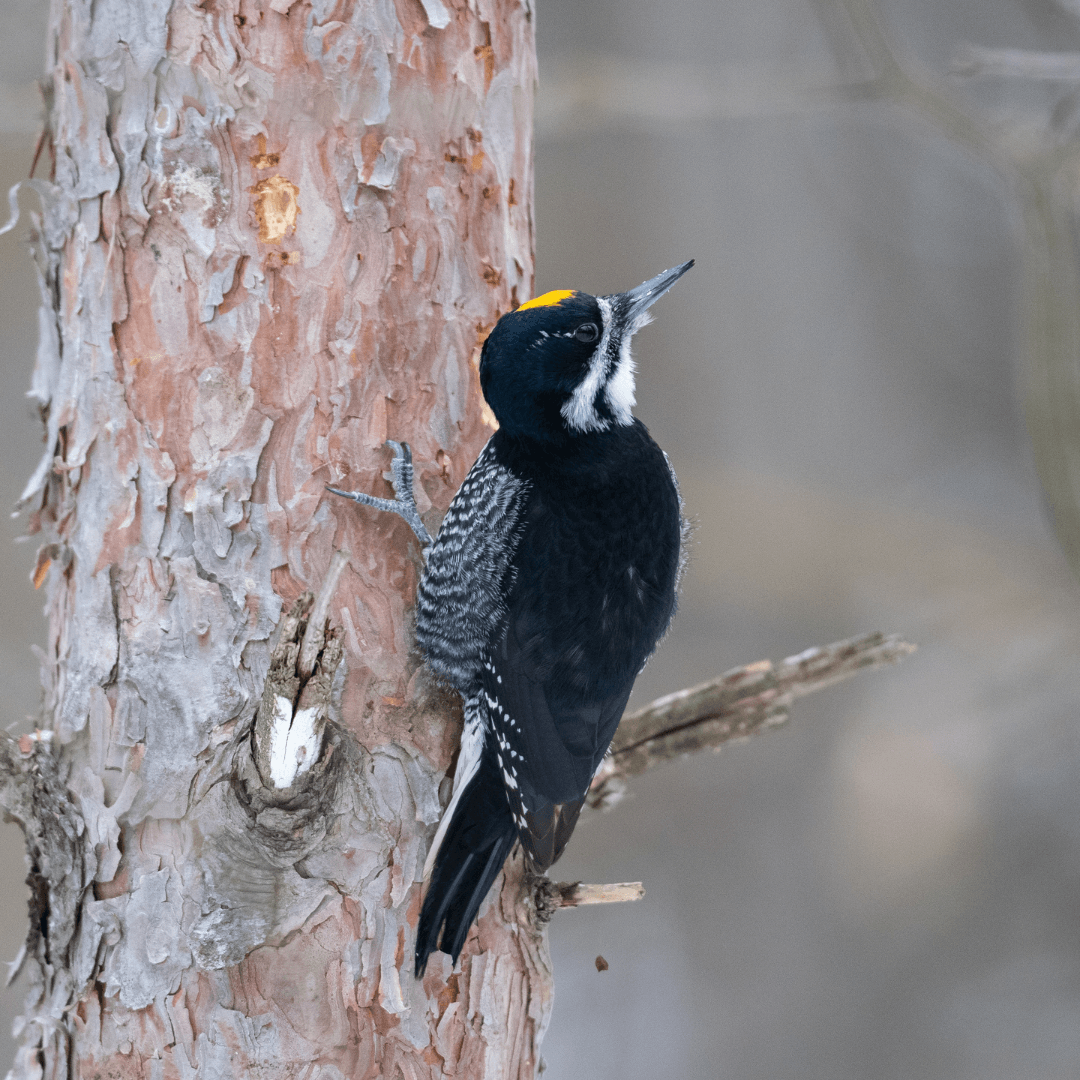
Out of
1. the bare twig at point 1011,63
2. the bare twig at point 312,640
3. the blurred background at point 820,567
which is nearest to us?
the bare twig at point 312,640

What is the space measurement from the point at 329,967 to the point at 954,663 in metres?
3.30

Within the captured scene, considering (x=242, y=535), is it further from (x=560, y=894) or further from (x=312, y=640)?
(x=560, y=894)

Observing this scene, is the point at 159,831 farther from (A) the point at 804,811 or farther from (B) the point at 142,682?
(A) the point at 804,811

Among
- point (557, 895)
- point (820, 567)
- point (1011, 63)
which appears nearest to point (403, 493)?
point (557, 895)

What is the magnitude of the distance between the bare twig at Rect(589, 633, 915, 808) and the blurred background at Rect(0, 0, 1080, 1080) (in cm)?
218

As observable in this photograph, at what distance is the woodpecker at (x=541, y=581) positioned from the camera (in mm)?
1459

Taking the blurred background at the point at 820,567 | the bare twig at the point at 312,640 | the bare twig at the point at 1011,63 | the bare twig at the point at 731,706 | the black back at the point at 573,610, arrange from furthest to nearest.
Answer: the blurred background at the point at 820,567 < the bare twig at the point at 1011,63 < the bare twig at the point at 731,706 < the black back at the point at 573,610 < the bare twig at the point at 312,640

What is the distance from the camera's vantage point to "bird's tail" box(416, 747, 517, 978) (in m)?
1.37

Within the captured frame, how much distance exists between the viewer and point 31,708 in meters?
3.56

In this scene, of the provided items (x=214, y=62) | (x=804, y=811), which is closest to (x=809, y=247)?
(x=804, y=811)

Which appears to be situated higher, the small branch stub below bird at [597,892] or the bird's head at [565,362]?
the bird's head at [565,362]

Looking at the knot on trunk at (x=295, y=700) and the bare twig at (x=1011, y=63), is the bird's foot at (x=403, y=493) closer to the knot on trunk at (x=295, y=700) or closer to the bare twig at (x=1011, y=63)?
the knot on trunk at (x=295, y=700)

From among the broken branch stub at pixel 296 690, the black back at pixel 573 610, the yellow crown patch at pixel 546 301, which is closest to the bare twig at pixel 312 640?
the broken branch stub at pixel 296 690

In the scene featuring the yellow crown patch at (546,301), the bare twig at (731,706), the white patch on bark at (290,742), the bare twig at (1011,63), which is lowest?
the white patch on bark at (290,742)
